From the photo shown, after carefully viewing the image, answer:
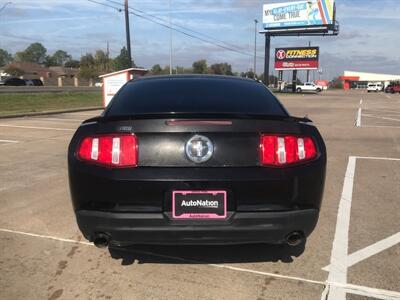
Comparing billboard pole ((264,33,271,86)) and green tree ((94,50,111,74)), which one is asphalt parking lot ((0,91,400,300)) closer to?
billboard pole ((264,33,271,86))

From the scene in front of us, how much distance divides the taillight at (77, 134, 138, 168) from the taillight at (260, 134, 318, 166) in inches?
35.4

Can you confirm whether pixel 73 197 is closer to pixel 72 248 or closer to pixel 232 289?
pixel 72 248

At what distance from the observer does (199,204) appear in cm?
329

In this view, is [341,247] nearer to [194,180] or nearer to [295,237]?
[295,237]

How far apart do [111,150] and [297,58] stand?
235 feet

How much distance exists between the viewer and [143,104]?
4188 mm

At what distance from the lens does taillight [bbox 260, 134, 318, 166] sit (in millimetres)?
3367

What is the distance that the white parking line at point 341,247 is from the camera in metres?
3.49

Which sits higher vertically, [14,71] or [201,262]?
[201,262]

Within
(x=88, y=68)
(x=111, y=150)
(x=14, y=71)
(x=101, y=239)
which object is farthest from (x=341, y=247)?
(x=88, y=68)

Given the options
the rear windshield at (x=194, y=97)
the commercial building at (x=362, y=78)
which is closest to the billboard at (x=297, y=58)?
the rear windshield at (x=194, y=97)

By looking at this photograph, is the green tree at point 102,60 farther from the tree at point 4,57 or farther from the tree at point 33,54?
the tree at point 33,54

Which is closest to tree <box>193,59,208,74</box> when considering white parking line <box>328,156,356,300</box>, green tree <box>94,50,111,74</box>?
green tree <box>94,50,111,74</box>

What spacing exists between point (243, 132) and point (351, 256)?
1644 mm
